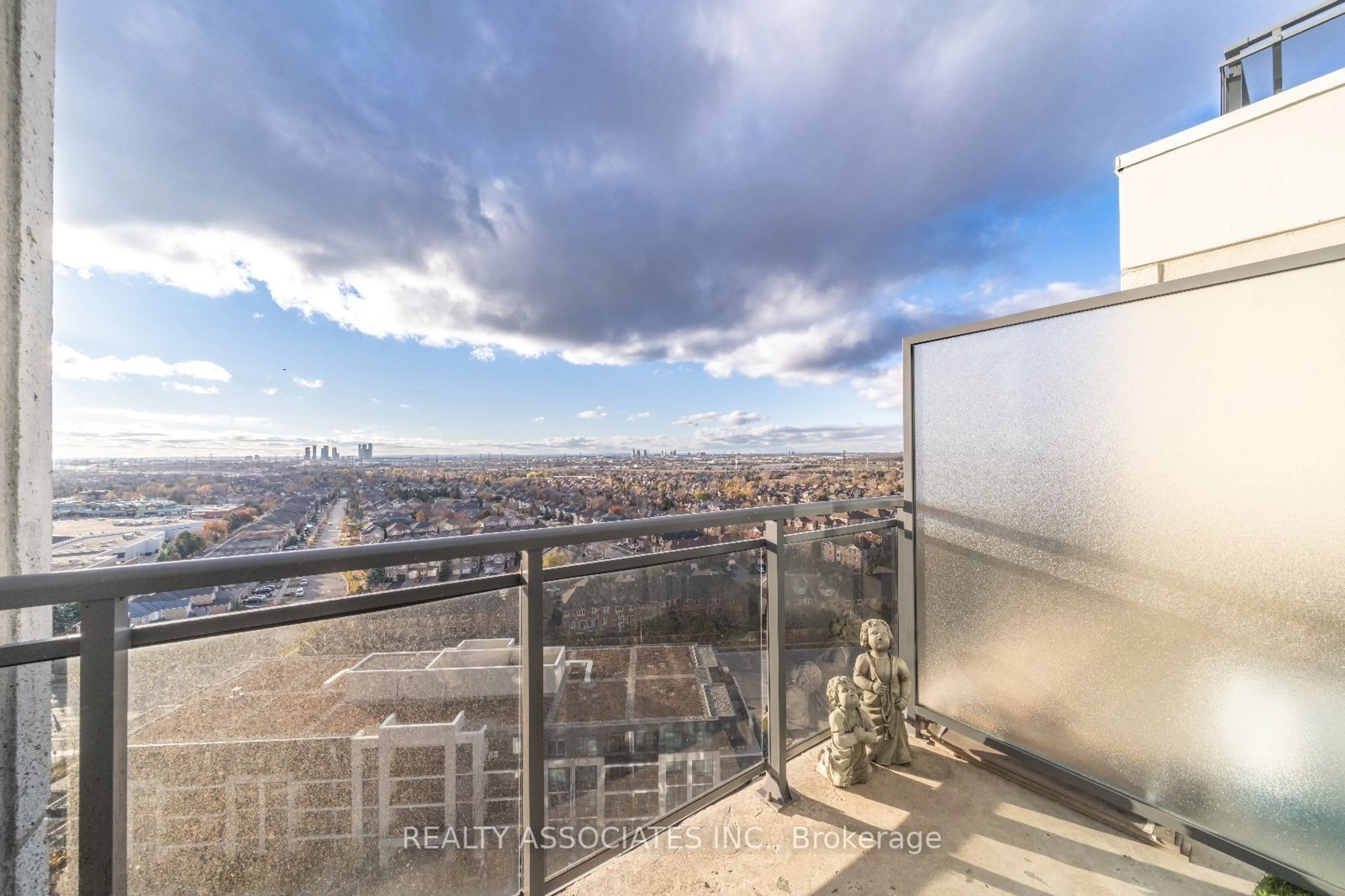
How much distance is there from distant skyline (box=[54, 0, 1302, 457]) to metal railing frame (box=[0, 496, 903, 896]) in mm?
658

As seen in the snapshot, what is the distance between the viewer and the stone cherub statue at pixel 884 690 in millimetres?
2234

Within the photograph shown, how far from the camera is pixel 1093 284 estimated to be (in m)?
3.28

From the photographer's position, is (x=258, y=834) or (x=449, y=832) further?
(x=449, y=832)

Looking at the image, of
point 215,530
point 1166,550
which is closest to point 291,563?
point 215,530

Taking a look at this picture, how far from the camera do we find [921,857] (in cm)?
177

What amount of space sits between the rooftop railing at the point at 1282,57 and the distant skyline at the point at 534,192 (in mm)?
127

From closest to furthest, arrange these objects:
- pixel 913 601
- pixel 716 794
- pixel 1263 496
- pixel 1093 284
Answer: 1. pixel 1263 496
2. pixel 716 794
3. pixel 913 601
4. pixel 1093 284

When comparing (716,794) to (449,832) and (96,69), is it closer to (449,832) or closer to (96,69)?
(449,832)

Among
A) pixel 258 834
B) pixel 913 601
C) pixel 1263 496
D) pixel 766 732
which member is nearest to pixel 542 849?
pixel 258 834

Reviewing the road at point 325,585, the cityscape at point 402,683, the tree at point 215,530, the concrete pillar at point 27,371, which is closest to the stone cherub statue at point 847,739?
the cityscape at point 402,683

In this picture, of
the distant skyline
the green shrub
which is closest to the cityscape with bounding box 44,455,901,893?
the distant skyline

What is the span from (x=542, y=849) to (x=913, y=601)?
2.24 m

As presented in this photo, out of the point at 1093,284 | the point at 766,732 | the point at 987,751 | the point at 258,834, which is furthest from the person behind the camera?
the point at 1093,284

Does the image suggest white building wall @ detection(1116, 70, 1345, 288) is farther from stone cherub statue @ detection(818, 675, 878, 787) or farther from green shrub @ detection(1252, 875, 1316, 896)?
stone cherub statue @ detection(818, 675, 878, 787)
